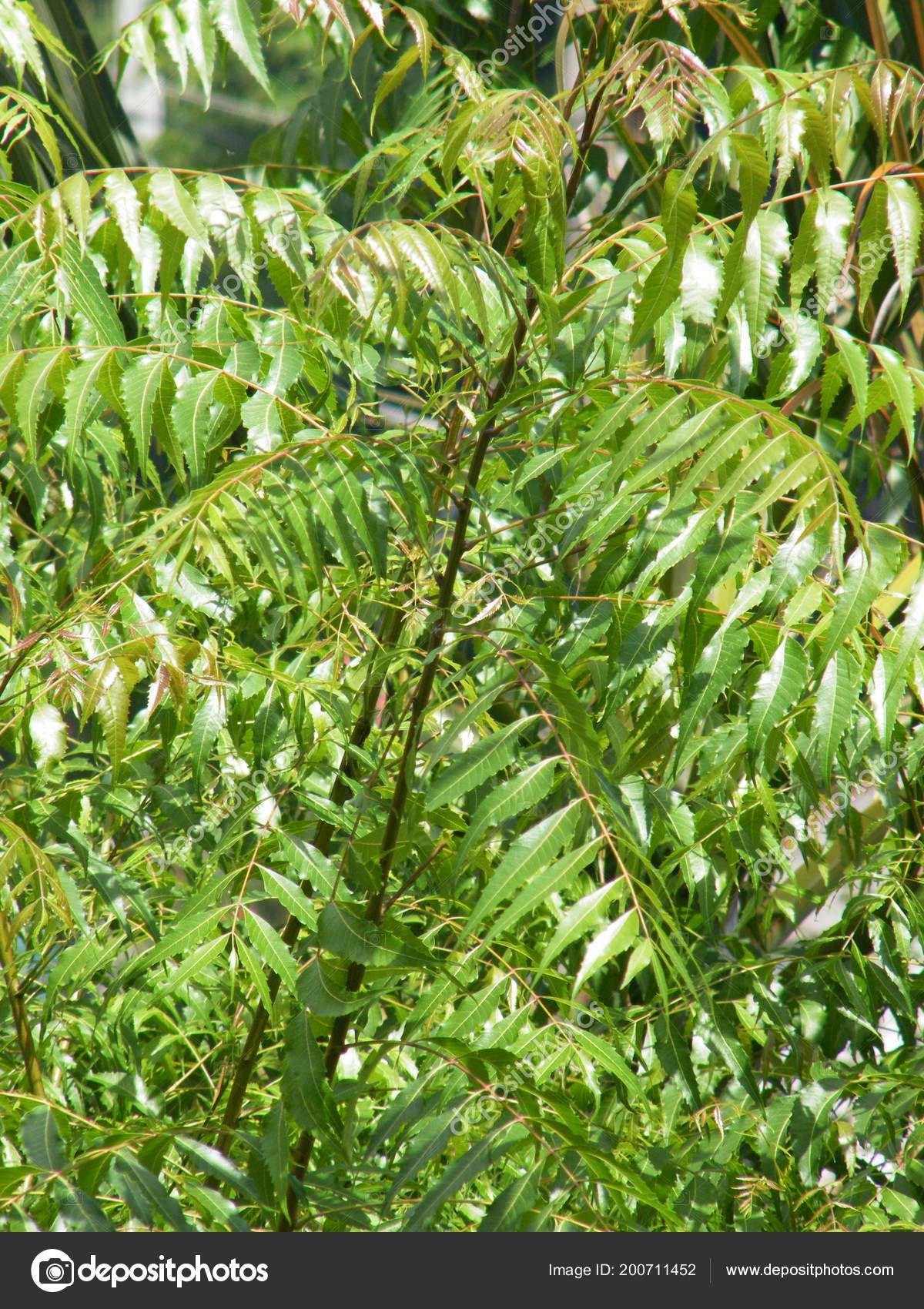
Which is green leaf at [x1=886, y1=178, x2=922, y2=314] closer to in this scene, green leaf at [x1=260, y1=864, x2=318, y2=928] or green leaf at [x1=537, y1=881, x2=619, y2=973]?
green leaf at [x1=537, y1=881, x2=619, y2=973]

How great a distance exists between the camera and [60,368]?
896mm

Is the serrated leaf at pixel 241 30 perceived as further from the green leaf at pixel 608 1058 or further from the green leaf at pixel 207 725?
the green leaf at pixel 608 1058

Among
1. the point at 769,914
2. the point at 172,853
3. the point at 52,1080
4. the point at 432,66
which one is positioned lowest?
the point at 769,914

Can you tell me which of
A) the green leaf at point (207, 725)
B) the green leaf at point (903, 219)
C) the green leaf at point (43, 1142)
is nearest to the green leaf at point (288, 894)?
the green leaf at point (207, 725)

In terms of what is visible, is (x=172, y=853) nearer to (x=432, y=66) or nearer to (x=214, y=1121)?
(x=214, y=1121)

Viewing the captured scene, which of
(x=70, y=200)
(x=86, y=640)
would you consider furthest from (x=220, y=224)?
(x=86, y=640)

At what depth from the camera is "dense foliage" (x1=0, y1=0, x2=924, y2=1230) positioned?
2.56 feet

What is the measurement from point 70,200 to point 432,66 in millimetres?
1710

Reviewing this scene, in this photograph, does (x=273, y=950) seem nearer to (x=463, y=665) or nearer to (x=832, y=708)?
(x=463, y=665)
